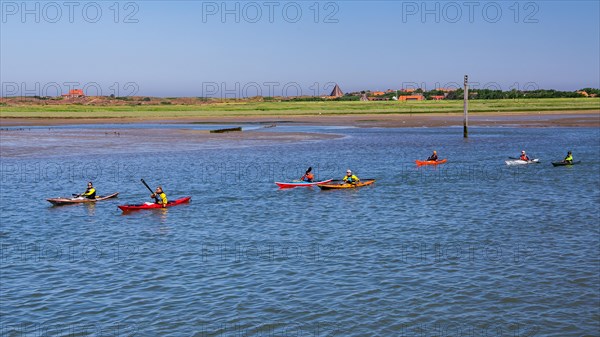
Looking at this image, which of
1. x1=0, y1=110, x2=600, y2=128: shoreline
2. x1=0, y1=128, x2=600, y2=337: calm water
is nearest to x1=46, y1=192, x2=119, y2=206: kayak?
x1=0, y1=128, x2=600, y2=337: calm water

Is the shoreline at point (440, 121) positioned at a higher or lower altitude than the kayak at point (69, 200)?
higher

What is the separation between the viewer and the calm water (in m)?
18.6

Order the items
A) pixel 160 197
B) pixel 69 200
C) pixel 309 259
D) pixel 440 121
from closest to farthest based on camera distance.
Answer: pixel 309 259, pixel 160 197, pixel 69 200, pixel 440 121

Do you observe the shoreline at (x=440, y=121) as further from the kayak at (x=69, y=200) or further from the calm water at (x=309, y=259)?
the kayak at (x=69, y=200)

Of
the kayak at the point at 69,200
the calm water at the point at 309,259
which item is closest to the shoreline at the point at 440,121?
the calm water at the point at 309,259

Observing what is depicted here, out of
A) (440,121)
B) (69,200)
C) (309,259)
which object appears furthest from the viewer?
(440,121)

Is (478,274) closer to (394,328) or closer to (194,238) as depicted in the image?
(394,328)

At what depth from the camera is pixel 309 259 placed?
25.2 metres

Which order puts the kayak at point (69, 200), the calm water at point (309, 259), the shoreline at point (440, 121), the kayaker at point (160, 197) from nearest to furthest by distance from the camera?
the calm water at point (309, 259) → the kayaker at point (160, 197) → the kayak at point (69, 200) → the shoreline at point (440, 121)

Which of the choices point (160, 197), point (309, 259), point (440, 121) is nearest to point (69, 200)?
point (160, 197)

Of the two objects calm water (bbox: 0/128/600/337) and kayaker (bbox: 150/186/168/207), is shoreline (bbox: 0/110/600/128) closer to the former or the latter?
calm water (bbox: 0/128/600/337)

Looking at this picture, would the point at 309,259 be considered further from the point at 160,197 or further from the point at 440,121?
the point at 440,121

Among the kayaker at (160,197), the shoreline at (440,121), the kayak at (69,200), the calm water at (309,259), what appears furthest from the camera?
the shoreline at (440,121)

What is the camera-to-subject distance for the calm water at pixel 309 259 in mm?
18641
